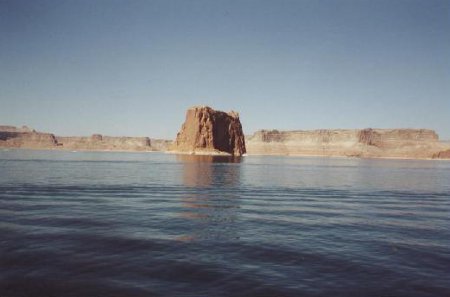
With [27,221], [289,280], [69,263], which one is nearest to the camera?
[289,280]

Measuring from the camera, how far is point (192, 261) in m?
12.6

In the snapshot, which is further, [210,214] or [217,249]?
[210,214]

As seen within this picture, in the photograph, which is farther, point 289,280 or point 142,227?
point 142,227

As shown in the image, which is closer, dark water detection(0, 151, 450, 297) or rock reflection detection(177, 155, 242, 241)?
dark water detection(0, 151, 450, 297)

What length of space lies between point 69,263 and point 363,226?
14505 millimetres

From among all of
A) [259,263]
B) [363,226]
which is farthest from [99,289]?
[363,226]

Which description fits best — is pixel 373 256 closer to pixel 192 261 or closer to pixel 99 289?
pixel 192 261

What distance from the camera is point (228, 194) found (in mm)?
33156

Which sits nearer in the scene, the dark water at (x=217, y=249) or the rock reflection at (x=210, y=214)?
the dark water at (x=217, y=249)

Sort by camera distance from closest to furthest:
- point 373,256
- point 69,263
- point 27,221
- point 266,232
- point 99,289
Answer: point 99,289 → point 69,263 → point 373,256 → point 266,232 → point 27,221

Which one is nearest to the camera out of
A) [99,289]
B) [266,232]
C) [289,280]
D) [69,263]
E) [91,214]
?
[99,289]

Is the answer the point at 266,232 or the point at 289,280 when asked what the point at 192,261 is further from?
the point at 266,232

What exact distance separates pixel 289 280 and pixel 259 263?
1.74 meters

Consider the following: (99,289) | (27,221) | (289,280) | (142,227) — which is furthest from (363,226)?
(27,221)
